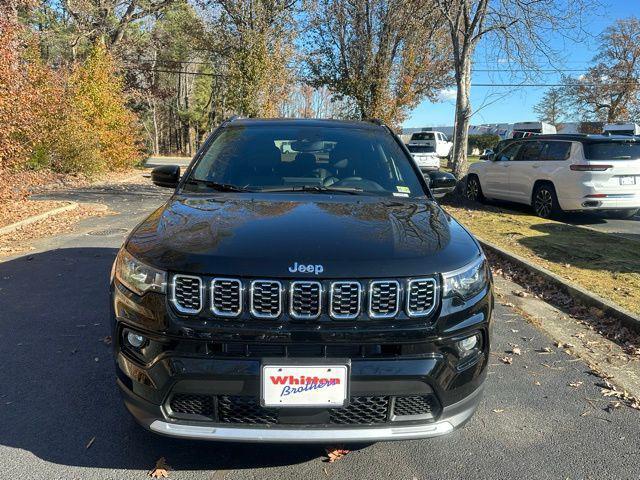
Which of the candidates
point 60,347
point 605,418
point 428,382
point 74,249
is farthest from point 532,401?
point 74,249

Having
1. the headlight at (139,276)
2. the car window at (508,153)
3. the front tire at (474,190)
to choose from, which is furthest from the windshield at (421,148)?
the headlight at (139,276)

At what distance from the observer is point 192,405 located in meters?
2.31

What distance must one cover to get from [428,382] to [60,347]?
3052 mm

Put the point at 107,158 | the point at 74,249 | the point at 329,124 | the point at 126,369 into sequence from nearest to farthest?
the point at 126,369 < the point at 329,124 < the point at 74,249 < the point at 107,158

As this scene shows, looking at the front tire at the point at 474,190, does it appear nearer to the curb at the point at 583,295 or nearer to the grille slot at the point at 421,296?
the curb at the point at 583,295

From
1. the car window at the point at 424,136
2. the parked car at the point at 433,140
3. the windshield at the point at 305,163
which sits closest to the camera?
the windshield at the point at 305,163

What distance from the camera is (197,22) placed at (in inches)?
922

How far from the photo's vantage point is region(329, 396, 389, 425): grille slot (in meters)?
2.30

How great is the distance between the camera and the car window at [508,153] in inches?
484

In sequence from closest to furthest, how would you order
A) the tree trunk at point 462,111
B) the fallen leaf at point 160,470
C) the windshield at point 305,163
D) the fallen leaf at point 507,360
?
the fallen leaf at point 160,470 < the windshield at point 305,163 < the fallen leaf at point 507,360 < the tree trunk at point 462,111

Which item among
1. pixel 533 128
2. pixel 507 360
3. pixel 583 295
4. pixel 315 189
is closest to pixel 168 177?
pixel 315 189

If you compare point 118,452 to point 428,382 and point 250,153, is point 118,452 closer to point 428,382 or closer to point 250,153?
point 428,382

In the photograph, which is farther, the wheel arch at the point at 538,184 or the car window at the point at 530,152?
the car window at the point at 530,152

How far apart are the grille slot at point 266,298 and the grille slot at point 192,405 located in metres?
0.45
